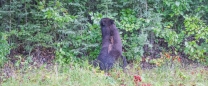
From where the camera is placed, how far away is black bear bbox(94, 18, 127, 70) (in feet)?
20.8

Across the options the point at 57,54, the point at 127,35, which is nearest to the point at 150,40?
the point at 127,35

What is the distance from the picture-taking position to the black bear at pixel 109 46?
6.34 metres

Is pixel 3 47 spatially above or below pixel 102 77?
above

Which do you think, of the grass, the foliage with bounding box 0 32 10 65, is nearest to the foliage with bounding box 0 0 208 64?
the foliage with bounding box 0 32 10 65

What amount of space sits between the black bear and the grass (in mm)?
212

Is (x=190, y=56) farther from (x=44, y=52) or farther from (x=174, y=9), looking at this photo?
(x=44, y=52)

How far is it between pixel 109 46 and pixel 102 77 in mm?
1027

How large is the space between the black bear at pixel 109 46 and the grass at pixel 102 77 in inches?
8.3

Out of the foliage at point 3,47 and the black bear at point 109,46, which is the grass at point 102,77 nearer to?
the black bear at point 109,46

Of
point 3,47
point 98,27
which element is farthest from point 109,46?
point 3,47

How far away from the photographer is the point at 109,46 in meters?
6.45

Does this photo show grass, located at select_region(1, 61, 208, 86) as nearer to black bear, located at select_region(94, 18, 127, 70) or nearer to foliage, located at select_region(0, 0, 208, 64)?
black bear, located at select_region(94, 18, 127, 70)

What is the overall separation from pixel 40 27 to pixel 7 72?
1922 mm

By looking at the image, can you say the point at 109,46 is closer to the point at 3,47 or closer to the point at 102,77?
the point at 102,77
